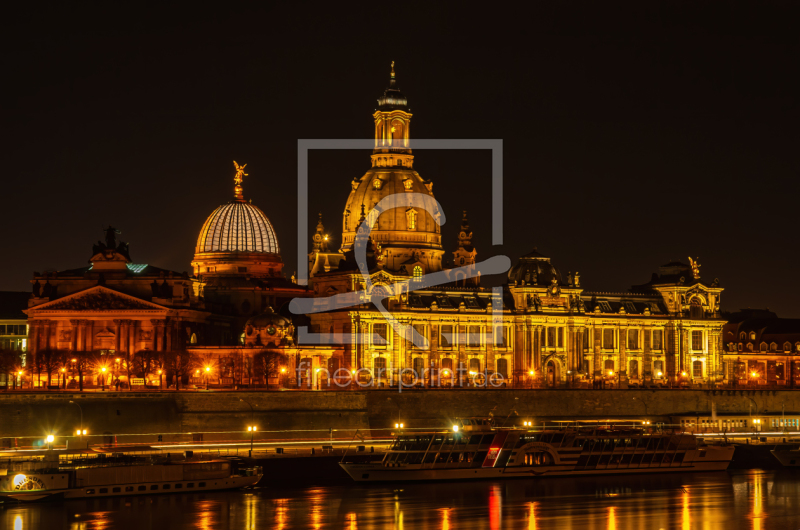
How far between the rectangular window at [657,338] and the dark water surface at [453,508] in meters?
69.0

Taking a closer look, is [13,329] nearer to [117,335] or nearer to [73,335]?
[73,335]

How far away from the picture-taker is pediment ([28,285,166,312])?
537ft

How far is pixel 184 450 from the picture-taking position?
118 metres

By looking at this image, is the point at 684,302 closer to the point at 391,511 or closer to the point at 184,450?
the point at 184,450

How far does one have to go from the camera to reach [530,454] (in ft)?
368

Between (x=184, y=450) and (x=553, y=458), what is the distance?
89.6 ft

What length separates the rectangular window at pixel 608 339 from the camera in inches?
6939

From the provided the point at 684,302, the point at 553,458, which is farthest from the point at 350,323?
the point at 553,458

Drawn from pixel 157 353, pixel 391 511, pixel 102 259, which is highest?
pixel 102 259

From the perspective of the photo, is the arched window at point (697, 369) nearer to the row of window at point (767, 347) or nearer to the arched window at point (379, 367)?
the row of window at point (767, 347)

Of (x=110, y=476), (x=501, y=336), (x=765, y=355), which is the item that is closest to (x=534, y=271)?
(x=501, y=336)

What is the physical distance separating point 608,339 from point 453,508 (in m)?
82.8

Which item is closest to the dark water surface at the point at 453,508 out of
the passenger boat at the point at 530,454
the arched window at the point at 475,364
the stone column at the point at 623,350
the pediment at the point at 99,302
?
the passenger boat at the point at 530,454

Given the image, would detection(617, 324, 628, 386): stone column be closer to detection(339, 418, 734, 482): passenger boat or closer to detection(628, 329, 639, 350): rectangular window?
detection(628, 329, 639, 350): rectangular window
